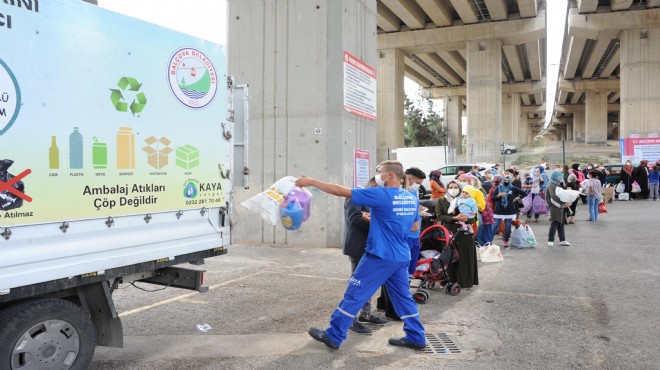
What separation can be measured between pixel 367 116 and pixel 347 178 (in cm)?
192

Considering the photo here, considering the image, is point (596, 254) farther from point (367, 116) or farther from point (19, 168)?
point (19, 168)

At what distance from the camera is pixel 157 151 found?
13.7 feet

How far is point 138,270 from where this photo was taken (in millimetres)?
3988

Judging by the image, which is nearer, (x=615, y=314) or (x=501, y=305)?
(x=615, y=314)

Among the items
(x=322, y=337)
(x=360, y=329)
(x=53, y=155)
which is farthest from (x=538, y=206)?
(x=53, y=155)

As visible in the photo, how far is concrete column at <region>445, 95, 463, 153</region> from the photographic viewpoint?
62.3m

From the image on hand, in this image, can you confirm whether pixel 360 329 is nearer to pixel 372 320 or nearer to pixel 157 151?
pixel 372 320

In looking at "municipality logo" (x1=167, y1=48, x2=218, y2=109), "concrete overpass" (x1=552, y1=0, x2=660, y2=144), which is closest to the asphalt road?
"municipality logo" (x1=167, y1=48, x2=218, y2=109)

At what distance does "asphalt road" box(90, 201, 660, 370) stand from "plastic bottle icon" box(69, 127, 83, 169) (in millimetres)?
1788

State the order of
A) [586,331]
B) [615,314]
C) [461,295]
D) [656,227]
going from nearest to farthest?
[586,331] → [615,314] → [461,295] → [656,227]

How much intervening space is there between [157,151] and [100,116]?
1.80 feet

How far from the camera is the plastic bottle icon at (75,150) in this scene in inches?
140

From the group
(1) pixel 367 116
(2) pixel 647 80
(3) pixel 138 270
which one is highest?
(2) pixel 647 80

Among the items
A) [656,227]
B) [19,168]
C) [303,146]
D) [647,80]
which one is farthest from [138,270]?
[647,80]
